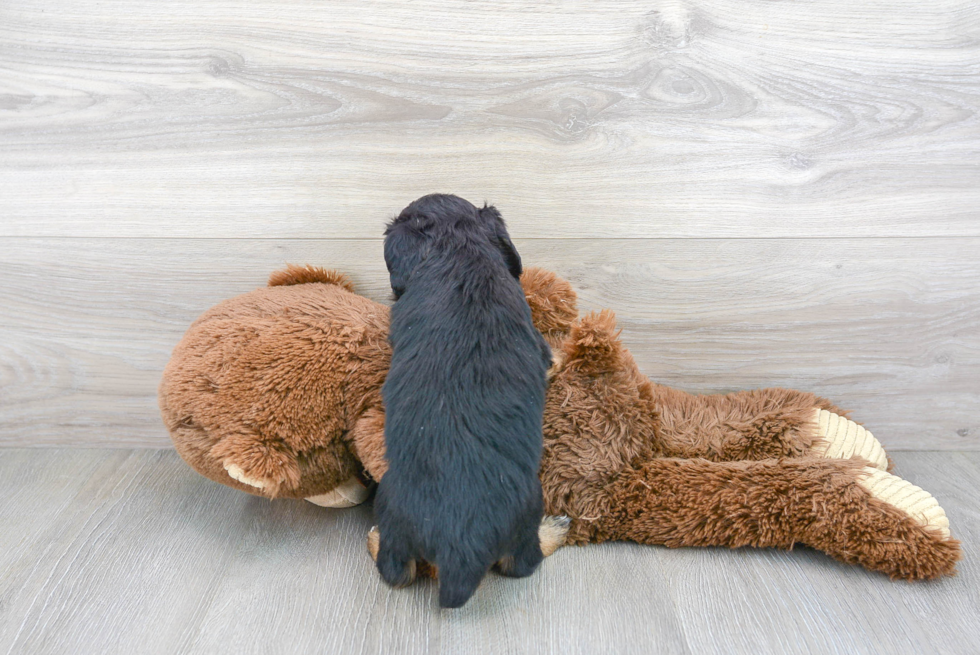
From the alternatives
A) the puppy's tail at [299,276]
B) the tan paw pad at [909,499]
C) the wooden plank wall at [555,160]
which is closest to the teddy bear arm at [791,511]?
the tan paw pad at [909,499]

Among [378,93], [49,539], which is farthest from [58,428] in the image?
[378,93]

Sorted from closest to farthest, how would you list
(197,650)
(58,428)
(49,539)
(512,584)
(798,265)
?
1. (197,650)
2. (512,584)
3. (49,539)
4. (798,265)
5. (58,428)

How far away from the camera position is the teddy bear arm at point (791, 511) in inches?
33.8

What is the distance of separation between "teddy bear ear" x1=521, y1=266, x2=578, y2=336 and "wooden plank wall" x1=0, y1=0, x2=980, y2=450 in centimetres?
12

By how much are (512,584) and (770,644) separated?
32 cm

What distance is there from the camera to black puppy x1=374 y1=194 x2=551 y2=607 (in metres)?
0.76

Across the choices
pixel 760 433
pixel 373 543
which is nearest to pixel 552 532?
pixel 373 543

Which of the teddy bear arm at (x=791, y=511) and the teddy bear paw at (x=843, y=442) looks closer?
the teddy bear arm at (x=791, y=511)

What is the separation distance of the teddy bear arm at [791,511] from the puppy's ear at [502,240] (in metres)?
0.35

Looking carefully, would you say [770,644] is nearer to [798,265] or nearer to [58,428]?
[798,265]

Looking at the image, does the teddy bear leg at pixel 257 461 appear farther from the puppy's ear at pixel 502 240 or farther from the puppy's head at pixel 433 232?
the puppy's ear at pixel 502 240

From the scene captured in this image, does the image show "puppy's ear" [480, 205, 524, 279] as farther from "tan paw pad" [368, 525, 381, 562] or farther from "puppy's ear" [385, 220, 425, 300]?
"tan paw pad" [368, 525, 381, 562]

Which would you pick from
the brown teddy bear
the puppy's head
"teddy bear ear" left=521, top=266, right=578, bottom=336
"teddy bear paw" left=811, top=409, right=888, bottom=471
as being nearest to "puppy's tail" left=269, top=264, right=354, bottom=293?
the brown teddy bear

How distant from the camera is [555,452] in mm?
951
